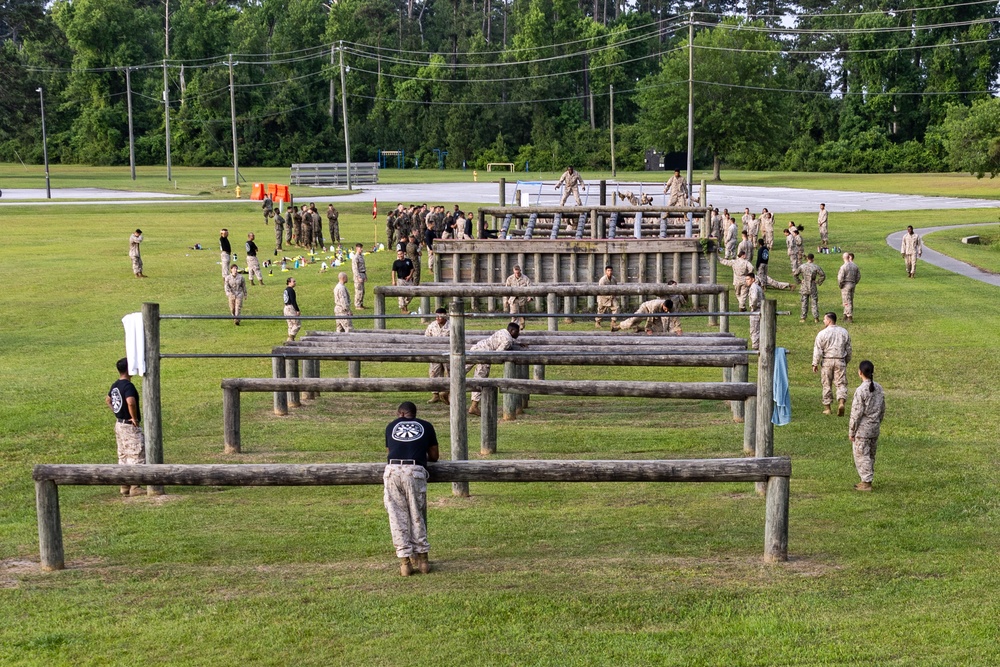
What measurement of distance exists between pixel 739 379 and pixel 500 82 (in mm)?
108979

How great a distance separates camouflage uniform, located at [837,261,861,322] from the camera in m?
26.6

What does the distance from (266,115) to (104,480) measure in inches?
4328

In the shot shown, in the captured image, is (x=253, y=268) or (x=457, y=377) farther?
(x=253, y=268)

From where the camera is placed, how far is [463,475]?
10469 mm

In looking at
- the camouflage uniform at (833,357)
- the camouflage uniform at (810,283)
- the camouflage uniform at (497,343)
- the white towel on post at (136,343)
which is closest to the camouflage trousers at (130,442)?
the white towel on post at (136,343)

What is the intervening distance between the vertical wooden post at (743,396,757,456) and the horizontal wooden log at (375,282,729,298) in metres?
5.95

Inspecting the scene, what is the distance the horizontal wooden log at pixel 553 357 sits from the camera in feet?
50.5

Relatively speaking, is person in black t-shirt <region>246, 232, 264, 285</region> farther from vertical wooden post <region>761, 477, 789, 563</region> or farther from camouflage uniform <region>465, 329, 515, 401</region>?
vertical wooden post <region>761, 477, 789, 563</region>

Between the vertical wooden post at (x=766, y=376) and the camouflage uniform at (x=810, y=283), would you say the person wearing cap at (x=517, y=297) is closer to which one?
the camouflage uniform at (x=810, y=283)

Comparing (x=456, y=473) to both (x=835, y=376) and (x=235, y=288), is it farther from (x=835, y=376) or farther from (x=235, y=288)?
(x=235, y=288)

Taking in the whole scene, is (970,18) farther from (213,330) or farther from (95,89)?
(213,330)

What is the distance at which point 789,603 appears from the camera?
371 inches

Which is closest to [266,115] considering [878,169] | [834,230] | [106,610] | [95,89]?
[95,89]

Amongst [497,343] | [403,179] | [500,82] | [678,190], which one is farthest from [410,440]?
[500,82]
